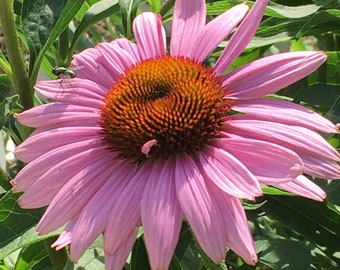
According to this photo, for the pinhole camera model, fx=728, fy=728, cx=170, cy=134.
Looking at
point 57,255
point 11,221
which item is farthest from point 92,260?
point 11,221

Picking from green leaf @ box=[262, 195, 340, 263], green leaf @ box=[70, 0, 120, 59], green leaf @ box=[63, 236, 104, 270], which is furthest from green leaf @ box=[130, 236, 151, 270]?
green leaf @ box=[70, 0, 120, 59]

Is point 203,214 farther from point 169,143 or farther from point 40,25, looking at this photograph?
point 40,25

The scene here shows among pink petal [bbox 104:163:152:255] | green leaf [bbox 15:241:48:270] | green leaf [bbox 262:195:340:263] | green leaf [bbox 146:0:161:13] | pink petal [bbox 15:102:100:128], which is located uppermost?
green leaf [bbox 146:0:161:13]

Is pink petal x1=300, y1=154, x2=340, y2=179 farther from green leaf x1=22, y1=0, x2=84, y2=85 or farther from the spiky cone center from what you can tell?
green leaf x1=22, y1=0, x2=84, y2=85

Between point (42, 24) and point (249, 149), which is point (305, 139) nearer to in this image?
point (249, 149)

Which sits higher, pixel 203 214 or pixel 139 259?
pixel 203 214

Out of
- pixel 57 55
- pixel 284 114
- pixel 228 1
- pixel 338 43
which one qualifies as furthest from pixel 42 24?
pixel 338 43
